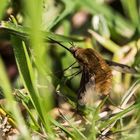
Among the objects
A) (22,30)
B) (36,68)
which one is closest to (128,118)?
(36,68)

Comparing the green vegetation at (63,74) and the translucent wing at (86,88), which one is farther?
the translucent wing at (86,88)

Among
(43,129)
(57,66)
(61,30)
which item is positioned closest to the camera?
(43,129)

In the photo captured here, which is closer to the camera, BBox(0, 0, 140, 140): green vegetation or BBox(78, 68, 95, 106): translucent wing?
BBox(0, 0, 140, 140): green vegetation

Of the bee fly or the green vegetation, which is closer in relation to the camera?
the green vegetation

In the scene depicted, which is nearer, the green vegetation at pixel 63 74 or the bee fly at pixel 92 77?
the green vegetation at pixel 63 74

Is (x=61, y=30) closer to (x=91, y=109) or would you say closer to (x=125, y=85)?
(x=125, y=85)

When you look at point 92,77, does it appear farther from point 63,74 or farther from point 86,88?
point 63,74

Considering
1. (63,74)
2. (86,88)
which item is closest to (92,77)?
(86,88)

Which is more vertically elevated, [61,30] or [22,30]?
[22,30]
